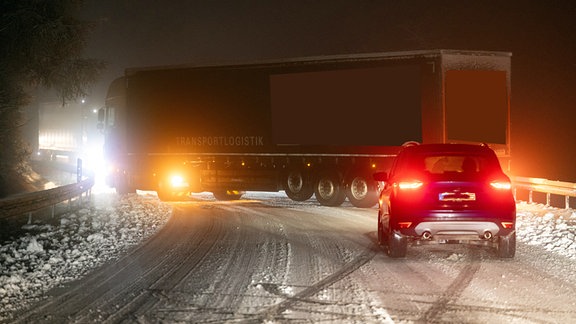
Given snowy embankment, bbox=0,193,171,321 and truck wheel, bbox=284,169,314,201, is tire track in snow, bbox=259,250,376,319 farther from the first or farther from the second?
truck wheel, bbox=284,169,314,201

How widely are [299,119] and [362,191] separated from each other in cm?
297

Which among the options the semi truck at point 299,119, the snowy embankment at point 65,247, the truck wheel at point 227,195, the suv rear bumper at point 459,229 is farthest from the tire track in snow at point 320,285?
the truck wheel at point 227,195

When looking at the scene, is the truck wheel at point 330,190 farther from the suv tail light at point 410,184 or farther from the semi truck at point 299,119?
the suv tail light at point 410,184

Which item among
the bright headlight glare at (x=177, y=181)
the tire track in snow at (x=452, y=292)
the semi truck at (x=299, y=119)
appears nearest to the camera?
the tire track in snow at (x=452, y=292)

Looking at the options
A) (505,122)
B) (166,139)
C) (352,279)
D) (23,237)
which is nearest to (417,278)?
(352,279)

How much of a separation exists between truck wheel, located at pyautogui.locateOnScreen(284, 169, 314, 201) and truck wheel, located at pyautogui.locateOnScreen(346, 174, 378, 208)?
5.45ft

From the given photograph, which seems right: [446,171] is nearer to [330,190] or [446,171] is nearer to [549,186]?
[549,186]

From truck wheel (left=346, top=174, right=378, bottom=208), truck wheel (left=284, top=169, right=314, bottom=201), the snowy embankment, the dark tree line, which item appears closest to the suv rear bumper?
the snowy embankment

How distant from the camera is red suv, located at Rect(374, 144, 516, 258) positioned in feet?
34.2

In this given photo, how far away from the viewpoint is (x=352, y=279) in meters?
9.06

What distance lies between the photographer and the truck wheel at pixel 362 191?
2188cm

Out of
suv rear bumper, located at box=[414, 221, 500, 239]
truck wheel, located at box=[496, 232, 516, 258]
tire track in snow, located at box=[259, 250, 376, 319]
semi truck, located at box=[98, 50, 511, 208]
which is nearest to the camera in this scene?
tire track in snow, located at box=[259, 250, 376, 319]

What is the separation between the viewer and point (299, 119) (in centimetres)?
2294

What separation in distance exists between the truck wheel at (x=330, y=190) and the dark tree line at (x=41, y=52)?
9193 millimetres
